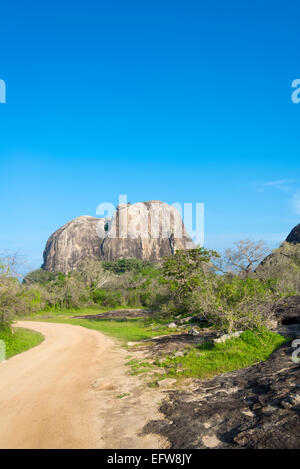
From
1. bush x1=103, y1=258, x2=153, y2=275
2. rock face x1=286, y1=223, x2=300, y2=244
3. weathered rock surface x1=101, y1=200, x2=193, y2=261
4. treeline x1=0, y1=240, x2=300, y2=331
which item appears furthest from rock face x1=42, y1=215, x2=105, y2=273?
rock face x1=286, y1=223, x2=300, y2=244

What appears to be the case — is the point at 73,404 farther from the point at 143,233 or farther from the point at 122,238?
the point at 122,238

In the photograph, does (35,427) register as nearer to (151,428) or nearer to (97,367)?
(151,428)

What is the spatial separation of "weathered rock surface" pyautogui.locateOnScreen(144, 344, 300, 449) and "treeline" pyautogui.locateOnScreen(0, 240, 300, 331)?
4.64 meters

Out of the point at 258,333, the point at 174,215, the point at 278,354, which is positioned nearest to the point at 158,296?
the point at 258,333

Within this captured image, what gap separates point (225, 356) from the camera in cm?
1005

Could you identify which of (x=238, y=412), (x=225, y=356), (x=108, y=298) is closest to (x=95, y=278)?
(x=108, y=298)

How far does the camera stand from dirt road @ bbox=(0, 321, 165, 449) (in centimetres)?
545

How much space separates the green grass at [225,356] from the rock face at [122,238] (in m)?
68.0

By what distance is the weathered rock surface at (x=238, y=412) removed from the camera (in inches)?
189

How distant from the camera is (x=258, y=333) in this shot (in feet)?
38.0

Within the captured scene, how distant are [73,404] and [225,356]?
514 cm

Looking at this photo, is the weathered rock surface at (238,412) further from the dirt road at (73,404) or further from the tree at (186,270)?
the tree at (186,270)

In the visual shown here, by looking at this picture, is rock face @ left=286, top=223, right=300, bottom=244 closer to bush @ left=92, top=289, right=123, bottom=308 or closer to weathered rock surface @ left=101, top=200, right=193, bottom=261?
weathered rock surface @ left=101, top=200, right=193, bottom=261
